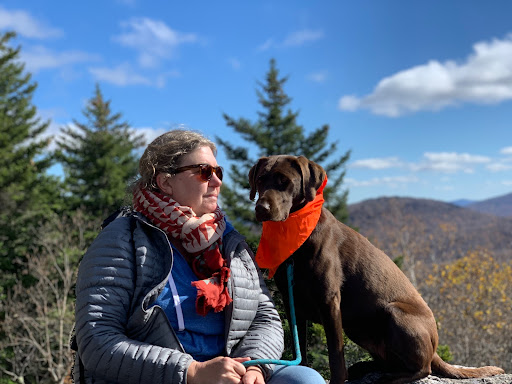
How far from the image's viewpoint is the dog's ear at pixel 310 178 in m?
3.73

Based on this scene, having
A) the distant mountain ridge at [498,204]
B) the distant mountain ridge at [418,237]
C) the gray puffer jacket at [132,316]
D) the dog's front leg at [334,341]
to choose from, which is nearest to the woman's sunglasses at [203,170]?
the gray puffer jacket at [132,316]

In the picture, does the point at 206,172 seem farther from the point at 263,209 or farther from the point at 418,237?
the point at 418,237

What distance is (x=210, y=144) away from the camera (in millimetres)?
3104

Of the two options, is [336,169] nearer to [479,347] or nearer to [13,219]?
[479,347]

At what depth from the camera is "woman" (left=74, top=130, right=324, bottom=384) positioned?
95.8 inches

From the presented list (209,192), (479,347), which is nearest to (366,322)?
(209,192)

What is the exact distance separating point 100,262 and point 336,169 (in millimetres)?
25004

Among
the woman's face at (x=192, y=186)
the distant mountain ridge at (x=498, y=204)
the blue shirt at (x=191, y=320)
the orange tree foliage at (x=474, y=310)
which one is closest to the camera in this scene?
the blue shirt at (x=191, y=320)

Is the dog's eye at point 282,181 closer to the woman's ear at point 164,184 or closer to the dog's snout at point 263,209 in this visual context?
the dog's snout at point 263,209

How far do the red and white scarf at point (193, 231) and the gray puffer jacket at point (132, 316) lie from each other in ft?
0.24

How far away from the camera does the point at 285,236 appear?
351cm

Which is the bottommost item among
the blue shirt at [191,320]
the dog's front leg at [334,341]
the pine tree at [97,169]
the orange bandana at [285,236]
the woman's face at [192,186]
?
the dog's front leg at [334,341]

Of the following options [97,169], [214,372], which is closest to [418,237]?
[97,169]

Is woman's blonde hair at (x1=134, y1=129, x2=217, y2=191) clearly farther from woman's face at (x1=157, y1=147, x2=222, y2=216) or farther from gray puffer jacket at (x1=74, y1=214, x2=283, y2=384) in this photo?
gray puffer jacket at (x1=74, y1=214, x2=283, y2=384)
